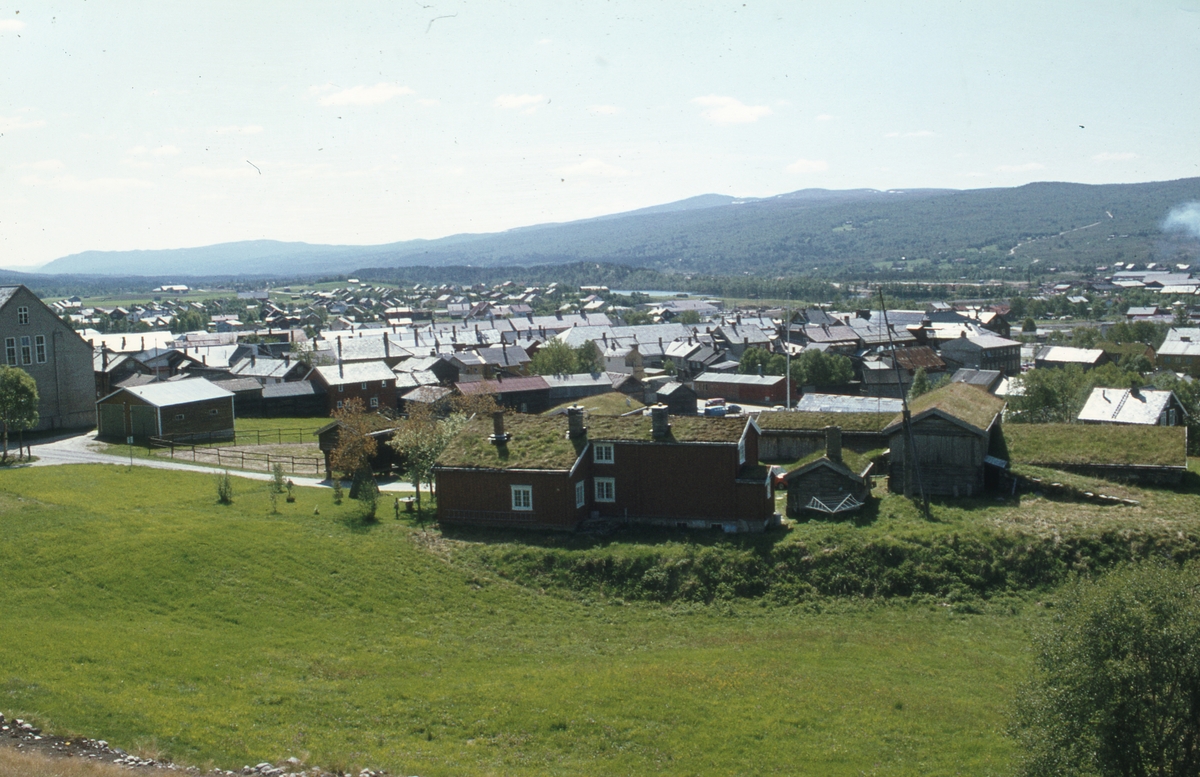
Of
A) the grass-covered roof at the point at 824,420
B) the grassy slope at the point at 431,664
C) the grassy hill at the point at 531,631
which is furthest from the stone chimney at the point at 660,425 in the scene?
the grass-covered roof at the point at 824,420

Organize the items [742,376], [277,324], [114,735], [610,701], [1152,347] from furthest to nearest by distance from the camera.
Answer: [277,324] → [1152,347] → [742,376] → [610,701] → [114,735]

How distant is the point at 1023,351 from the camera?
116 m

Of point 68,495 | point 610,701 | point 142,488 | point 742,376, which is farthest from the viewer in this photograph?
point 742,376

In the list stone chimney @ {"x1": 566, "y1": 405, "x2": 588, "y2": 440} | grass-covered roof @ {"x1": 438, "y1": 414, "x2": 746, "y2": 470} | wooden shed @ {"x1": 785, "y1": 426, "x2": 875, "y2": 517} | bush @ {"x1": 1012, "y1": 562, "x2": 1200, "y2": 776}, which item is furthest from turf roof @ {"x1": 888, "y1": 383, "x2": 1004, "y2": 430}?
bush @ {"x1": 1012, "y1": 562, "x2": 1200, "y2": 776}

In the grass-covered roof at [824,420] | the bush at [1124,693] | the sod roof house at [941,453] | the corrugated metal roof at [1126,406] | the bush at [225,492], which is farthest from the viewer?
the corrugated metal roof at [1126,406]

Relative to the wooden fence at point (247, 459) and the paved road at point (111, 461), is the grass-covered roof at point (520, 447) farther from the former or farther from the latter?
the wooden fence at point (247, 459)

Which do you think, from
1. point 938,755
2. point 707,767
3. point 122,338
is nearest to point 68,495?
point 707,767

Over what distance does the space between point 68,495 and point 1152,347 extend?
320 ft

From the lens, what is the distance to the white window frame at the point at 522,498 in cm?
3212

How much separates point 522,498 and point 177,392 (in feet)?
93.6

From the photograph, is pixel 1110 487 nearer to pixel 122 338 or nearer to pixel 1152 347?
pixel 1152 347

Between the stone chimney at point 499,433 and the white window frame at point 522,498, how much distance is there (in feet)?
8.16

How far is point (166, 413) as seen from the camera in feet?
166

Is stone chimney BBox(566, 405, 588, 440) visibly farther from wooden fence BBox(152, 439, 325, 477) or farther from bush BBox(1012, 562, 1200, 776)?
bush BBox(1012, 562, 1200, 776)
